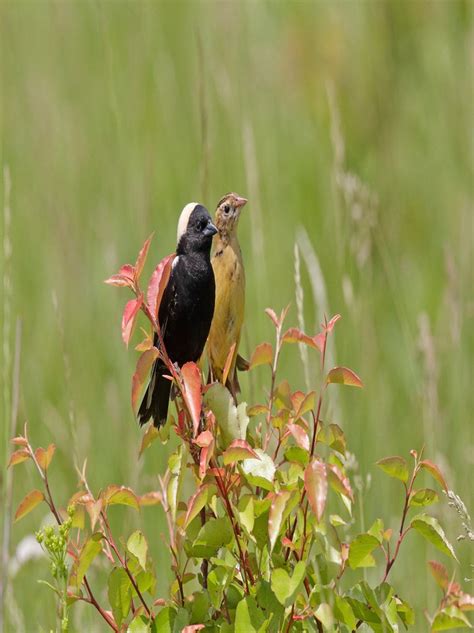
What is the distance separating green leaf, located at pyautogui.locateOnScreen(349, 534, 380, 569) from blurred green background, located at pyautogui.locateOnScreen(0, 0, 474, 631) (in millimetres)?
1042

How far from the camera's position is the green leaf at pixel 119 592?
1.81 m

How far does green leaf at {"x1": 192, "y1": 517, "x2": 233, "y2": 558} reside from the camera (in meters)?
1.73

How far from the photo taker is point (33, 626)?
3602mm

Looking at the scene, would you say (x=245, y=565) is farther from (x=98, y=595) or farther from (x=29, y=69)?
(x=29, y=69)

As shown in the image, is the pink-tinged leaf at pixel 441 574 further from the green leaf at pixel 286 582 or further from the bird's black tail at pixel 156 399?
the bird's black tail at pixel 156 399

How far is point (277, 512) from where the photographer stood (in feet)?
5.26

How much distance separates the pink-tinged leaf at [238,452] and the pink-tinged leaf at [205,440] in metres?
0.03

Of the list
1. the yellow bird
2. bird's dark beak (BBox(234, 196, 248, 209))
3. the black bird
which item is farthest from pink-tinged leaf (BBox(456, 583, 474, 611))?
bird's dark beak (BBox(234, 196, 248, 209))

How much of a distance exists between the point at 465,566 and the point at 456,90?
126 inches

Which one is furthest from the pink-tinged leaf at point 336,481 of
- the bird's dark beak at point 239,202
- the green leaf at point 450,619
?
the bird's dark beak at point 239,202

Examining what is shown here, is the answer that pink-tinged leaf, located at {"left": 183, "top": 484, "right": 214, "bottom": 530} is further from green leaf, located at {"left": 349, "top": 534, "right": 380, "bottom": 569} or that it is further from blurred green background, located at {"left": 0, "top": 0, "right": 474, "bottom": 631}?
blurred green background, located at {"left": 0, "top": 0, "right": 474, "bottom": 631}

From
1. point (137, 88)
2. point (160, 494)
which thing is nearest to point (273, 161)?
point (137, 88)

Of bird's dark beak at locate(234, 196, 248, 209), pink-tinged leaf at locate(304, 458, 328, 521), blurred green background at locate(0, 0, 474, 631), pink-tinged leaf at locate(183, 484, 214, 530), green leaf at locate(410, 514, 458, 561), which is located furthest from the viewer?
blurred green background at locate(0, 0, 474, 631)

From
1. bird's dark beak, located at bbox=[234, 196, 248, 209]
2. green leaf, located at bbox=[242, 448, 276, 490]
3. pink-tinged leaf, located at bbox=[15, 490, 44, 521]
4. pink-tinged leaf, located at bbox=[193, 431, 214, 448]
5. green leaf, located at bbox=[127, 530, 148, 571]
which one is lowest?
green leaf, located at bbox=[127, 530, 148, 571]
